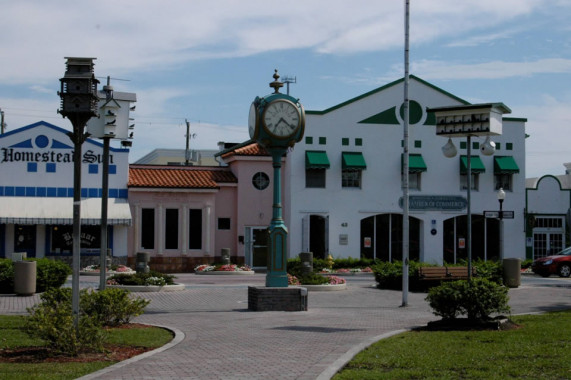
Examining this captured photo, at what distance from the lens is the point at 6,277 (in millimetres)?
23031

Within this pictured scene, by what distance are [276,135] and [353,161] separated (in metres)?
22.1

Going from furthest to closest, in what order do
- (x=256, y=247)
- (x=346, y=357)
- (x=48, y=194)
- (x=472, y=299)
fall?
(x=256, y=247)
(x=48, y=194)
(x=472, y=299)
(x=346, y=357)

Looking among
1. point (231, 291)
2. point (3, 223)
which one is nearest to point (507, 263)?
point (231, 291)

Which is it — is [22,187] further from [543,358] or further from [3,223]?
[543,358]

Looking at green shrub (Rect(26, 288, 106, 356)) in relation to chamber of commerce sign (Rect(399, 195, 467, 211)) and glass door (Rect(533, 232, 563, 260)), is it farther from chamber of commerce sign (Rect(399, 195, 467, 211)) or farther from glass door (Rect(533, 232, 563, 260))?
glass door (Rect(533, 232, 563, 260))

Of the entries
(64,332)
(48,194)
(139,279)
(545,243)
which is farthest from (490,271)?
(48,194)

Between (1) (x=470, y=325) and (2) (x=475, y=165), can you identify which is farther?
(2) (x=475, y=165)

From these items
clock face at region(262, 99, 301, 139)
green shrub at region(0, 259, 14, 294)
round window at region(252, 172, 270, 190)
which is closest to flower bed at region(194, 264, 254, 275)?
round window at region(252, 172, 270, 190)

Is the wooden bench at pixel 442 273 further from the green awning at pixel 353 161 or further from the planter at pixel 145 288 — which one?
the green awning at pixel 353 161

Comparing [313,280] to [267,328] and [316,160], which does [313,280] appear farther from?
[316,160]

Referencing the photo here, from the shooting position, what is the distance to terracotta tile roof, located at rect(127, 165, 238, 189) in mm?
39844

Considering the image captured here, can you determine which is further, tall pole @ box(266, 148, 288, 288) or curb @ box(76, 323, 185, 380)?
tall pole @ box(266, 148, 288, 288)

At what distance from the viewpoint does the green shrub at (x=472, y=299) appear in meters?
14.6

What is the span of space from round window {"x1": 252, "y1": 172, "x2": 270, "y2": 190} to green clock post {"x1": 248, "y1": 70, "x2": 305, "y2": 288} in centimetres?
2195
